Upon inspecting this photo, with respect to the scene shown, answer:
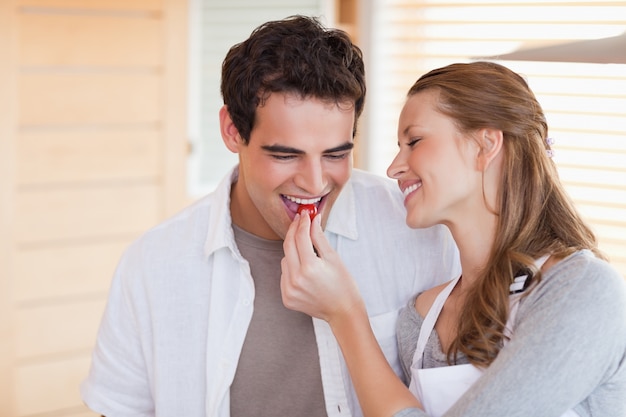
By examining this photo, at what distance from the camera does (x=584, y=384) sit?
4.68 feet

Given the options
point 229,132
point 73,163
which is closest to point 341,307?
point 229,132

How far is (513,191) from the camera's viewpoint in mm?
1662

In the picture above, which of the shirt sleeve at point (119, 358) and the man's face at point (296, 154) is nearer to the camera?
the man's face at point (296, 154)

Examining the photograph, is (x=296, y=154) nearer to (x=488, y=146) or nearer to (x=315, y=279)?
A: (x=315, y=279)

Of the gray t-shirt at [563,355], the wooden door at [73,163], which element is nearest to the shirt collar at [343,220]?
the gray t-shirt at [563,355]

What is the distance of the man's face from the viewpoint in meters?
1.81

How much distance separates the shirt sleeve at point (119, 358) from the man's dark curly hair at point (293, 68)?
48cm

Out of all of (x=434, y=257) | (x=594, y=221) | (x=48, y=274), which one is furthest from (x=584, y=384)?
(x=48, y=274)

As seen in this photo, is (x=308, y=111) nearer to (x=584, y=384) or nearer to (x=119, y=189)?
(x=584, y=384)

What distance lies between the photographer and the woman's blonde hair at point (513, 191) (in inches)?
64.0

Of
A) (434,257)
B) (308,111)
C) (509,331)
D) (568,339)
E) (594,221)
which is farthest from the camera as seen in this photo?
(594,221)

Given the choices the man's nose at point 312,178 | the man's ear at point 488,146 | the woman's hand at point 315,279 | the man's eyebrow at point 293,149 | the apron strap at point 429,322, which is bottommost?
the apron strap at point 429,322

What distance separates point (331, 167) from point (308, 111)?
0.42 feet

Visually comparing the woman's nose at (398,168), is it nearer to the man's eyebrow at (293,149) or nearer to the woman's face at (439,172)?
the woman's face at (439,172)
